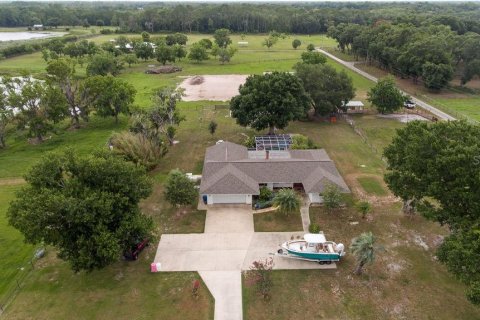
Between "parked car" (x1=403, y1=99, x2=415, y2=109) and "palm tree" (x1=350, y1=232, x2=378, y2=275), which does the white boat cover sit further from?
"parked car" (x1=403, y1=99, x2=415, y2=109)

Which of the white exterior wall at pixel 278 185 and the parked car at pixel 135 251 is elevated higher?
the white exterior wall at pixel 278 185

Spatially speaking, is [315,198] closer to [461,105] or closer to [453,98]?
[461,105]

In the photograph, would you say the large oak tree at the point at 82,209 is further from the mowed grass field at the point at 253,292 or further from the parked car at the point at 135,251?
the mowed grass field at the point at 253,292

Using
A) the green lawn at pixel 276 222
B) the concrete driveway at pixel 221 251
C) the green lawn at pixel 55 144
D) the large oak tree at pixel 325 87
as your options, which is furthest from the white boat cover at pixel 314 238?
the green lawn at pixel 55 144

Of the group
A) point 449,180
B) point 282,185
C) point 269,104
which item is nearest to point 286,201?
point 282,185

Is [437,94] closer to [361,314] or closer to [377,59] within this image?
[377,59]
